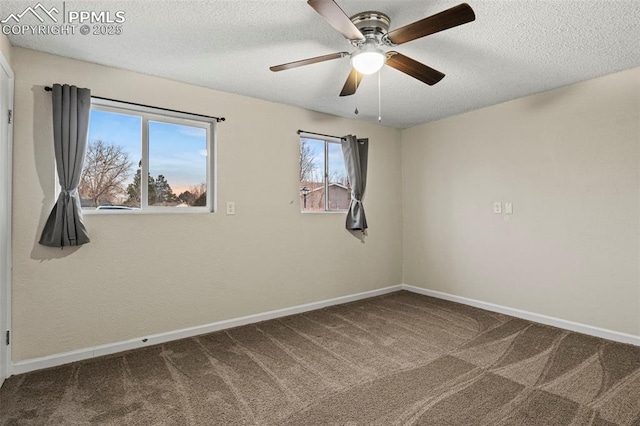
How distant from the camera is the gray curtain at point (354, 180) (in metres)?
4.27

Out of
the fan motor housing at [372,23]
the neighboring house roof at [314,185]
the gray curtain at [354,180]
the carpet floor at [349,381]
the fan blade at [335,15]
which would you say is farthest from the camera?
the gray curtain at [354,180]

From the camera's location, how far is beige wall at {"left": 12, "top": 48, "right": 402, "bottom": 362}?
2.46 meters

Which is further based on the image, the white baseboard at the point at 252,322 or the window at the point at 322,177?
the window at the point at 322,177

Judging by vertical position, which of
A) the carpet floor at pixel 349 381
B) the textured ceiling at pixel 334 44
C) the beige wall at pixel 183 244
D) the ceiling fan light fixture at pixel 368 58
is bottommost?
the carpet floor at pixel 349 381

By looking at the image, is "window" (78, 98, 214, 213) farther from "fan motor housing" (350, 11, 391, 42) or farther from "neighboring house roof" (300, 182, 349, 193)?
"fan motor housing" (350, 11, 391, 42)

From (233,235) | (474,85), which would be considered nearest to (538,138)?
(474,85)

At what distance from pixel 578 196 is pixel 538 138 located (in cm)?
72

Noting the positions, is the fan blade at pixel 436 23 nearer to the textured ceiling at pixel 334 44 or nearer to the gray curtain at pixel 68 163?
the textured ceiling at pixel 334 44

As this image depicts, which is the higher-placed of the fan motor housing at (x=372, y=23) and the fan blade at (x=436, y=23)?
the fan motor housing at (x=372, y=23)

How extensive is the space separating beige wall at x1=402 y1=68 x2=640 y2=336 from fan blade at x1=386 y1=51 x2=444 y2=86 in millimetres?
1801

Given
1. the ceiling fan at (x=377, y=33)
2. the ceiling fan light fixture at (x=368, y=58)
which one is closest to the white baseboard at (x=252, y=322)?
the ceiling fan at (x=377, y=33)

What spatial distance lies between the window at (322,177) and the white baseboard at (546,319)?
1.80m

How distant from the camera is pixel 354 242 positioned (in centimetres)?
439

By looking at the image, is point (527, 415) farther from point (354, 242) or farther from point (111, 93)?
point (111, 93)
